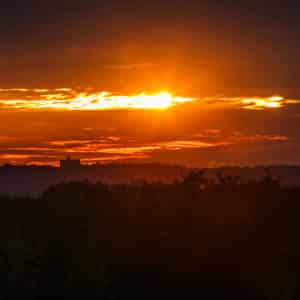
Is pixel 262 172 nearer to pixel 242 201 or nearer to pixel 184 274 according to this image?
pixel 242 201

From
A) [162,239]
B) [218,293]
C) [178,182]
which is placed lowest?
[218,293]

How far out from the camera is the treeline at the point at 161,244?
22.1m

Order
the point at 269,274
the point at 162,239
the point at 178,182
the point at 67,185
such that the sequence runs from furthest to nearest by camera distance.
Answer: the point at 67,185, the point at 178,182, the point at 162,239, the point at 269,274

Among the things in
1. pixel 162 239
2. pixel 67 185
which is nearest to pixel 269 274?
pixel 162 239

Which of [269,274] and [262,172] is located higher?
[262,172]

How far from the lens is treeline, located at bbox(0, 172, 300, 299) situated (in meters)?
22.1

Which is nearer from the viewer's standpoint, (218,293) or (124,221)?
(218,293)

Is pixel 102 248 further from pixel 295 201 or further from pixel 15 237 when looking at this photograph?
pixel 295 201

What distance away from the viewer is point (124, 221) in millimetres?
24094

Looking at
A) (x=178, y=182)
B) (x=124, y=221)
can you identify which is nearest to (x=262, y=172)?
(x=178, y=182)

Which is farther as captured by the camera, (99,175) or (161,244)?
(99,175)

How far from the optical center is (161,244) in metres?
23.1

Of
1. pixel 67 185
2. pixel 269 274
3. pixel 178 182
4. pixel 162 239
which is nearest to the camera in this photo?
pixel 269 274

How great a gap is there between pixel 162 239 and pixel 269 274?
8.30 ft
